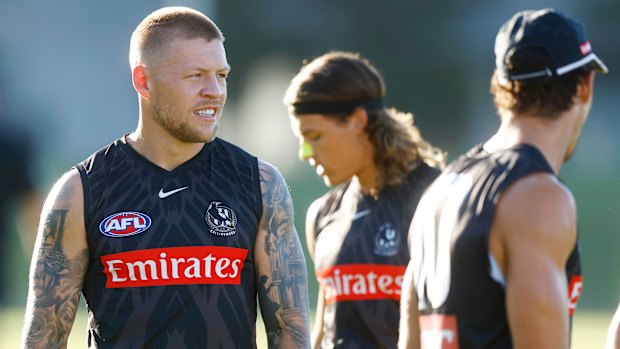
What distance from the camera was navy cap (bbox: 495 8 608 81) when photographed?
11.4ft

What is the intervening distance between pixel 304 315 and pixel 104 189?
91 cm

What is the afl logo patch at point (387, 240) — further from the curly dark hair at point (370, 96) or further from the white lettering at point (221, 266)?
the white lettering at point (221, 266)

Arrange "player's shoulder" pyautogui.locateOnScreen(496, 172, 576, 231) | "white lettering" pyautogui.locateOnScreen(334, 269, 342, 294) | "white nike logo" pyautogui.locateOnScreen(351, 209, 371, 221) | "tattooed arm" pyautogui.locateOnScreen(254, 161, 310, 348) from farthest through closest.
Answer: "white nike logo" pyautogui.locateOnScreen(351, 209, 371, 221) < "white lettering" pyautogui.locateOnScreen(334, 269, 342, 294) < "tattooed arm" pyautogui.locateOnScreen(254, 161, 310, 348) < "player's shoulder" pyautogui.locateOnScreen(496, 172, 576, 231)

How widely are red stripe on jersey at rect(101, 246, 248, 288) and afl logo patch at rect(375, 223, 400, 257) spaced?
1.19m

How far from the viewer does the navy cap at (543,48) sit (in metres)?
3.48

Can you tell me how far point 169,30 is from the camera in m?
4.67

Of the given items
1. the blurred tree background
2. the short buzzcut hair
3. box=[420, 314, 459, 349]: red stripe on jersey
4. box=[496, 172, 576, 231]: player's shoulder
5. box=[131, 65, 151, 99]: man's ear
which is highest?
the blurred tree background

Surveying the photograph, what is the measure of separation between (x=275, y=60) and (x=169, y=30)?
16.3 meters

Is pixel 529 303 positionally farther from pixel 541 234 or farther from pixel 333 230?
pixel 333 230

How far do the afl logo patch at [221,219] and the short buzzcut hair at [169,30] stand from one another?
2.14 ft

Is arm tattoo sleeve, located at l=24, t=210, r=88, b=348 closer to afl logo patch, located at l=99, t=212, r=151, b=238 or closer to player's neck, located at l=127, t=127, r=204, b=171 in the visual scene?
afl logo patch, located at l=99, t=212, r=151, b=238

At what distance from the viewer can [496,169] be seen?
3426 mm

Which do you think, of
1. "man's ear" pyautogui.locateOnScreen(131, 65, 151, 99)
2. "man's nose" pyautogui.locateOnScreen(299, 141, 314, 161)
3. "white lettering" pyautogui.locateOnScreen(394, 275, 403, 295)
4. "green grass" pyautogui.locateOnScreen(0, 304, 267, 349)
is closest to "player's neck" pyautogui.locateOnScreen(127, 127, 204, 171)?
"man's ear" pyautogui.locateOnScreen(131, 65, 151, 99)

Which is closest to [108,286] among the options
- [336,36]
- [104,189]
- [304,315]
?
[104,189]
